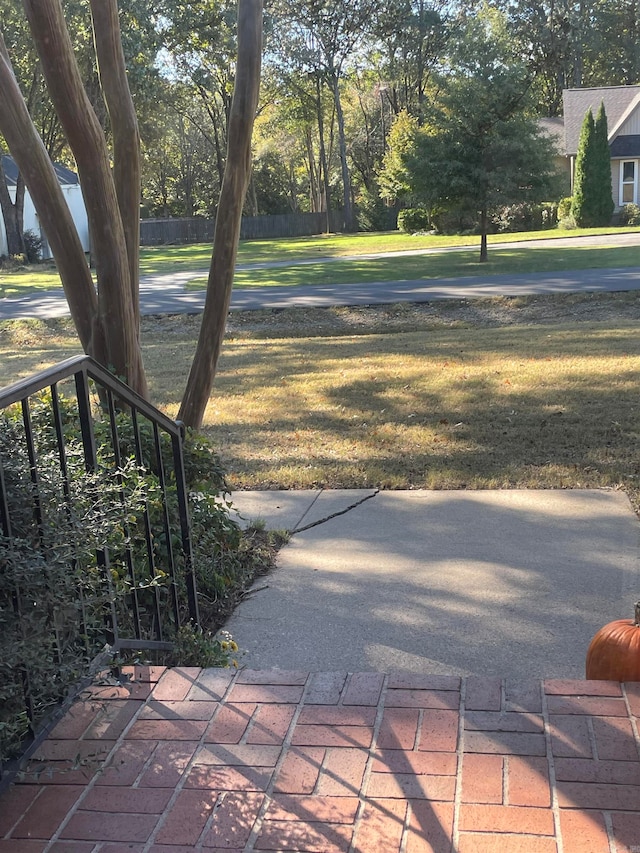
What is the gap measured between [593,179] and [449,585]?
120ft

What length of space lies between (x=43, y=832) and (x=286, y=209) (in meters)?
62.1

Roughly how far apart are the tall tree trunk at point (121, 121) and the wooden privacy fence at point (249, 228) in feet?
155

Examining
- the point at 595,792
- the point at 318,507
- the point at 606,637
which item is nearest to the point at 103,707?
the point at 595,792

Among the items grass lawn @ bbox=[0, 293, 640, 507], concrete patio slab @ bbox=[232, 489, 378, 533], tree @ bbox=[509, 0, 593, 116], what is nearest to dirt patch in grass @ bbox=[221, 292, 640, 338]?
grass lawn @ bbox=[0, 293, 640, 507]

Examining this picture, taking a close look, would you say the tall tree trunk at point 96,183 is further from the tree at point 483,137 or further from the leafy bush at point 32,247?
the leafy bush at point 32,247

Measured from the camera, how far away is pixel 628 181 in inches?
1620

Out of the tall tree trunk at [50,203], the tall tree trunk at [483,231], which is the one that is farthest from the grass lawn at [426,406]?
the tall tree trunk at [483,231]

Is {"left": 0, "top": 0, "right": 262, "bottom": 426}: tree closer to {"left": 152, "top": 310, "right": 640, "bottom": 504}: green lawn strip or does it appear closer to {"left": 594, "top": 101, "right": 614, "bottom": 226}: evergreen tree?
{"left": 152, "top": 310, "right": 640, "bottom": 504}: green lawn strip

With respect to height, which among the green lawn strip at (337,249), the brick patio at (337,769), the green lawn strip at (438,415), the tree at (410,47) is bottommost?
the green lawn strip at (438,415)

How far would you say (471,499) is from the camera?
5777mm

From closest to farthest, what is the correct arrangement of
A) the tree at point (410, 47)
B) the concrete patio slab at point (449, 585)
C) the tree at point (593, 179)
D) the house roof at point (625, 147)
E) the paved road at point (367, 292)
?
the concrete patio slab at point (449, 585) → the paved road at point (367, 292) → the tree at point (593, 179) → the house roof at point (625, 147) → the tree at point (410, 47)

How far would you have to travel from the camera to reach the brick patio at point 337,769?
2.13 meters

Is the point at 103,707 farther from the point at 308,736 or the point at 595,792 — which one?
the point at 595,792

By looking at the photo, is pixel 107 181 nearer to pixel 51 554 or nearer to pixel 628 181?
pixel 51 554
